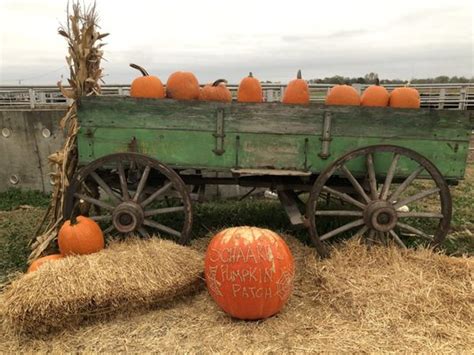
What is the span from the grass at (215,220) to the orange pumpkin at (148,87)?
1.84 metres

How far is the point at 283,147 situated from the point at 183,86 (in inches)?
50.8

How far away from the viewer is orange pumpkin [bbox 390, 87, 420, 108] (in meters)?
4.33

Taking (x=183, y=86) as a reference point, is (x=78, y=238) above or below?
Answer: below

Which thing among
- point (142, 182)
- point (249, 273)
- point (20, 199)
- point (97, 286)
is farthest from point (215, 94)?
point (20, 199)

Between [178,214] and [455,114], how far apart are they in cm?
393

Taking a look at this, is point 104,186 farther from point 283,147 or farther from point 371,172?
point 371,172

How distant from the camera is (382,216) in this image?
416 cm

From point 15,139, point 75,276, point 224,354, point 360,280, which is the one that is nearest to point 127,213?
point 75,276

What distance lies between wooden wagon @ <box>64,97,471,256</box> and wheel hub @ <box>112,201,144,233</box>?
0.4 inches

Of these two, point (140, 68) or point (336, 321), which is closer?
point (336, 321)

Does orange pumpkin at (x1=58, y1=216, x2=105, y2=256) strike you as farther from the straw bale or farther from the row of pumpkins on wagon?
the row of pumpkins on wagon

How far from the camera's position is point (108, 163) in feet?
14.0

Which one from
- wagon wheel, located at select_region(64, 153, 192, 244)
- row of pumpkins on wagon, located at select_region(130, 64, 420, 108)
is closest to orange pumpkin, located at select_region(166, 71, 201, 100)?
row of pumpkins on wagon, located at select_region(130, 64, 420, 108)

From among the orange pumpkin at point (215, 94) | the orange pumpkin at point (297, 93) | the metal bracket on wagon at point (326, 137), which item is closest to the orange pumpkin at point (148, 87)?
the orange pumpkin at point (215, 94)
